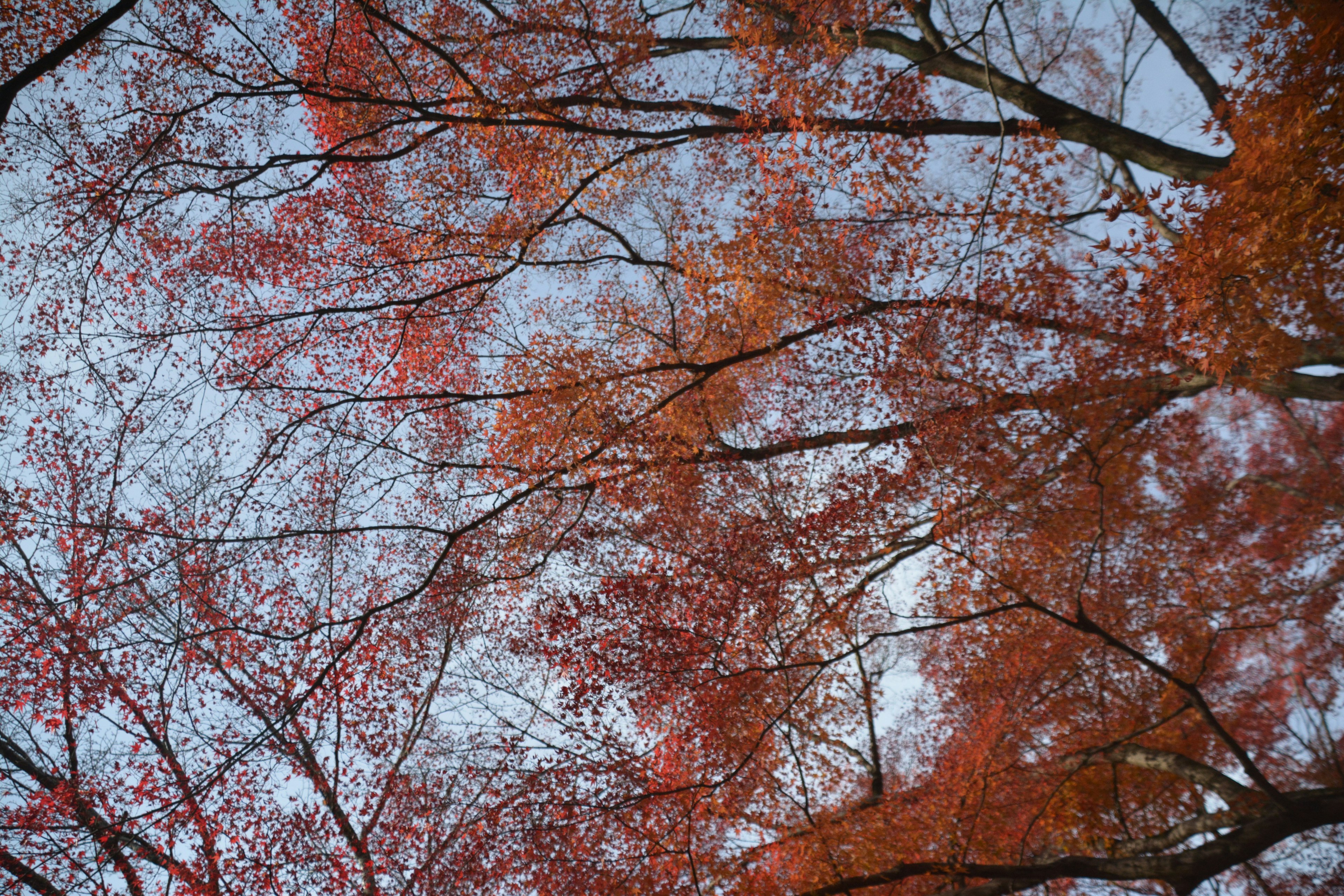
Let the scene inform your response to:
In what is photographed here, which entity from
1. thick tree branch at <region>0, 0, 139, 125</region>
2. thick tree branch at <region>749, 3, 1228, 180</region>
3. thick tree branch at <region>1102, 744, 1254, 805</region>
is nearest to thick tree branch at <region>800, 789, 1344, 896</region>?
thick tree branch at <region>1102, 744, 1254, 805</region>

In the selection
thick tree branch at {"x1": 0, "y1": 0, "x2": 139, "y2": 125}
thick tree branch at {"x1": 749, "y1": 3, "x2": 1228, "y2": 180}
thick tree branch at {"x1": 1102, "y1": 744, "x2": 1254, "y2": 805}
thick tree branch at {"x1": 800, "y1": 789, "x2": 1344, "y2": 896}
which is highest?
thick tree branch at {"x1": 749, "y1": 3, "x2": 1228, "y2": 180}

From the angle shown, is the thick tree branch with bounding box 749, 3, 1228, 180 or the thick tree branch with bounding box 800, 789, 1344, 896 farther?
the thick tree branch with bounding box 749, 3, 1228, 180

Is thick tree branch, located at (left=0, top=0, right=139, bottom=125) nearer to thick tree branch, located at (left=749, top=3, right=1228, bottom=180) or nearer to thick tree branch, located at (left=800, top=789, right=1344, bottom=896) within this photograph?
thick tree branch, located at (left=749, top=3, right=1228, bottom=180)

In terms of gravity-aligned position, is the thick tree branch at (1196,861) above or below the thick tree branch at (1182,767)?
below

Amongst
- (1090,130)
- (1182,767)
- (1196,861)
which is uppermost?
(1090,130)

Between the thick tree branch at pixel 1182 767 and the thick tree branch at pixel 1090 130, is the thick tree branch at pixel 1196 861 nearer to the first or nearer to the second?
the thick tree branch at pixel 1182 767

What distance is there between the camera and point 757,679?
905 centimetres

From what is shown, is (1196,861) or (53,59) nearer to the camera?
(53,59)

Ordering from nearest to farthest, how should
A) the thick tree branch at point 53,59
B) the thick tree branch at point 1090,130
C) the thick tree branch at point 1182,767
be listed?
the thick tree branch at point 53,59
the thick tree branch at point 1182,767
the thick tree branch at point 1090,130

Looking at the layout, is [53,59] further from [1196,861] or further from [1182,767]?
[1182,767]

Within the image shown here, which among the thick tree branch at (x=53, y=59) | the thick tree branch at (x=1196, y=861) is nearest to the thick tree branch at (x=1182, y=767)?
the thick tree branch at (x=1196, y=861)

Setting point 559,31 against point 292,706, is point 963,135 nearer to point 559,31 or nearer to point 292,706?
point 559,31

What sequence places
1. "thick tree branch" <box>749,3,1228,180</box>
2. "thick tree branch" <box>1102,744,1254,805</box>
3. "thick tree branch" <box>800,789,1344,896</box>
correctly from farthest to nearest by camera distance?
"thick tree branch" <box>749,3,1228,180</box> → "thick tree branch" <box>1102,744,1254,805</box> → "thick tree branch" <box>800,789,1344,896</box>

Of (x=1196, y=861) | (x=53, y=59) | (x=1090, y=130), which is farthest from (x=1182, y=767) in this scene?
(x=53, y=59)
